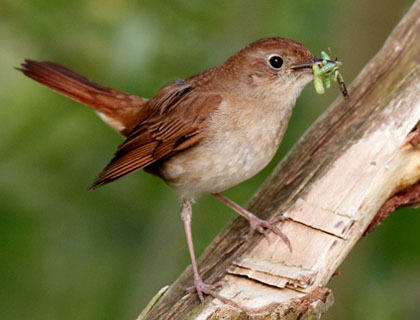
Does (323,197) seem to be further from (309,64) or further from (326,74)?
(309,64)

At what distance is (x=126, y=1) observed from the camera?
4.68 meters

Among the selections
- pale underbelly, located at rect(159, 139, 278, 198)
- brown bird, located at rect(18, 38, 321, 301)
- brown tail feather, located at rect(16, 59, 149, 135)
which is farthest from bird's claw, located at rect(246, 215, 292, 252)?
brown tail feather, located at rect(16, 59, 149, 135)

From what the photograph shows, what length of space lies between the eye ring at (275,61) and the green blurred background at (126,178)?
1.48 feet

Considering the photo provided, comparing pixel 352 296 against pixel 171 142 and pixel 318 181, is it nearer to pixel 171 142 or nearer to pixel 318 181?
pixel 318 181

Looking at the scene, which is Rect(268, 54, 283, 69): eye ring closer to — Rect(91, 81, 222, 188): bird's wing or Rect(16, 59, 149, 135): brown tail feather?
Rect(91, 81, 222, 188): bird's wing

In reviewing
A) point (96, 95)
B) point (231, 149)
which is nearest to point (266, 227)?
point (231, 149)

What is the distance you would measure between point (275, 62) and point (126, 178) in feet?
4.12

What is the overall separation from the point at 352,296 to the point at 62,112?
2.09 meters

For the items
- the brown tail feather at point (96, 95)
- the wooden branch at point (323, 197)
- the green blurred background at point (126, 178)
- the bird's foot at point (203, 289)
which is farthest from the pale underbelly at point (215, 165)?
the bird's foot at point (203, 289)

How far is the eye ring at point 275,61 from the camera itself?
4406 mm

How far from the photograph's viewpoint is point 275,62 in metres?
4.43

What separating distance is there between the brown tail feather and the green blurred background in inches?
3.1

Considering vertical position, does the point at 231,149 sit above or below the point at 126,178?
above

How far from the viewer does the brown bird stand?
4320 millimetres
